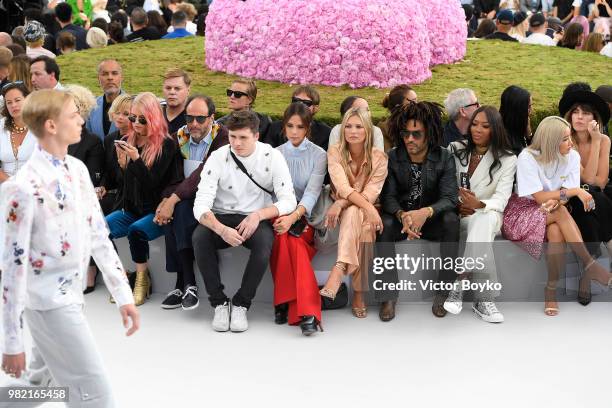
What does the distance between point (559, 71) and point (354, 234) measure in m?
4.90

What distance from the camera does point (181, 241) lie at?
20.1ft

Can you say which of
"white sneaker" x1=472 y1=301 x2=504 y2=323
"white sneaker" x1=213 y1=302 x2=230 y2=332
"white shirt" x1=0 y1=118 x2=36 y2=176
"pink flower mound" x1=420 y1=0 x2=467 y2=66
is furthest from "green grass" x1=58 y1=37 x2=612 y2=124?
"white sneaker" x1=213 y1=302 x2=230 y2=332

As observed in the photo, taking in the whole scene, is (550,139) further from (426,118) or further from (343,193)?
(343,193)

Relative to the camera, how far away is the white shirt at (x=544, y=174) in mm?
6152

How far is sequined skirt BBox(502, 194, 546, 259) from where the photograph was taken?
242 inches

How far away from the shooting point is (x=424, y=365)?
5285mm

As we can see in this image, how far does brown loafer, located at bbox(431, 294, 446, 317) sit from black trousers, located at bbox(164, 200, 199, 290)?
1.61m

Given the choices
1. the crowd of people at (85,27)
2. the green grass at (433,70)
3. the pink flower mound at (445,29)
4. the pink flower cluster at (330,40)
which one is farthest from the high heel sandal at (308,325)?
the crowd of people at (85,27)

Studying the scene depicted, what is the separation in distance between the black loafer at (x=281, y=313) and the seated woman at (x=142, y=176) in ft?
3.25

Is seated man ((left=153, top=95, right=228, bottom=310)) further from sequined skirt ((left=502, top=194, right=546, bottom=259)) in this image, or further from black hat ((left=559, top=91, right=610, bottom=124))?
black hat ((left=559, top=91, right=610, bottom=124))

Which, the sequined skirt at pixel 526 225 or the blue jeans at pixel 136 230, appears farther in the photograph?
the blue jeans at pixel 136 230

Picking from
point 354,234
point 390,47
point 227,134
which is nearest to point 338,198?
point 354,234

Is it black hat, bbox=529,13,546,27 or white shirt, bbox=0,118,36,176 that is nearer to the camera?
white shirt, bbox=0,118,36,176

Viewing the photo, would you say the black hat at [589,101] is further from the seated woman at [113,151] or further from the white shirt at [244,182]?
the seated woman at [113,151]
